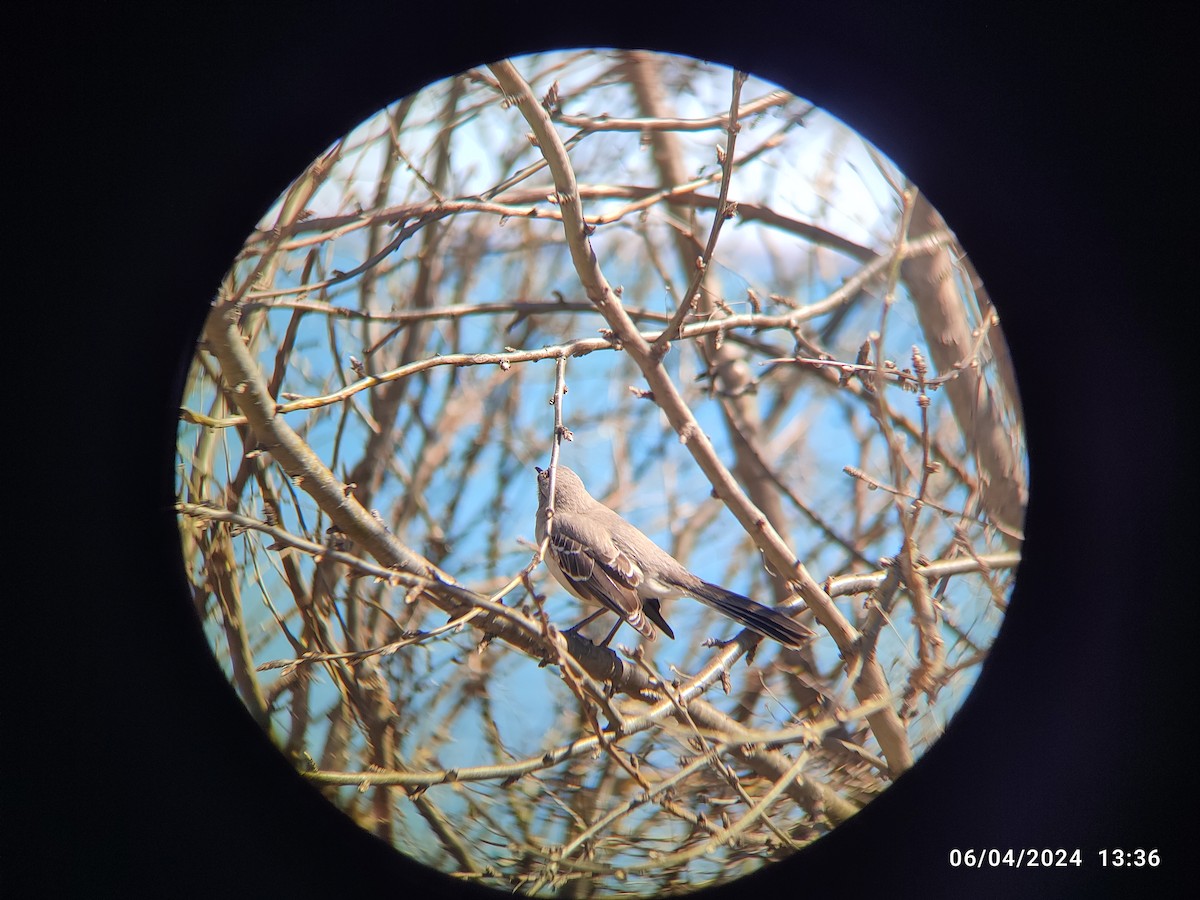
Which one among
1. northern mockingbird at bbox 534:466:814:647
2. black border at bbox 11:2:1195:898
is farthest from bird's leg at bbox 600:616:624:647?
black border at bbox 11:2:1195:898

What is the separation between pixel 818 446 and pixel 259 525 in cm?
64

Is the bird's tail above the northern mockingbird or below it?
below

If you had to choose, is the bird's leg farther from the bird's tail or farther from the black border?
the black border

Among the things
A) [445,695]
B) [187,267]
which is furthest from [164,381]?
[445,695]

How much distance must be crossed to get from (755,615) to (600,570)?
19 centimetres

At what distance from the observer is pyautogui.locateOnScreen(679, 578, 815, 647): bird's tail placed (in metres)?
1.05

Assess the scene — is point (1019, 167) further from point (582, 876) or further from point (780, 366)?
point (582, 876)

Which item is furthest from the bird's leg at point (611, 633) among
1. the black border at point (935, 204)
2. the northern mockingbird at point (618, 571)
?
the black border at point (935, 204)

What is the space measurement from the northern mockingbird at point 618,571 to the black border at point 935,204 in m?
0.43

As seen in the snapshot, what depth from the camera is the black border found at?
1275 mm

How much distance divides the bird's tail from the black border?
36 cm

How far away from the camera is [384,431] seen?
105 centimetres

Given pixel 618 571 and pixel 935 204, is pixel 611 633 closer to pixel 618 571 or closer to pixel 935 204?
pixel 618 571

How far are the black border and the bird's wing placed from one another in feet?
1.60
